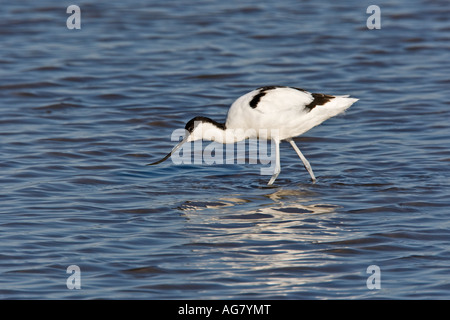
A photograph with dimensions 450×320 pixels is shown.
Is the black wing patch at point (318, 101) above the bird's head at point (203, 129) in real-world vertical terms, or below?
above

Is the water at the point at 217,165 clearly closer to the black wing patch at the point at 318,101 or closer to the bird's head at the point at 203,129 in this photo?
the bird's head at the point at 203,129

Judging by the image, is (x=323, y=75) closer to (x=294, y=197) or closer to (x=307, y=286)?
(x=294, y=197)

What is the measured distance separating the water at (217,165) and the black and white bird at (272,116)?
17.5 inches

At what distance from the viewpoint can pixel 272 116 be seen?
24.9 feet

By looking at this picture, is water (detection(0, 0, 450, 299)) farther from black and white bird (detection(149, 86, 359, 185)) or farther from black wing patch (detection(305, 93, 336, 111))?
black wing patch (detection(305, 93, 336, 111))

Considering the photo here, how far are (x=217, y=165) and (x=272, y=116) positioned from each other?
1.15 m

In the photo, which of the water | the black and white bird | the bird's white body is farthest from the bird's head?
the water

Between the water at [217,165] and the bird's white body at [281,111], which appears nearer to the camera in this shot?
the water at [217,165]

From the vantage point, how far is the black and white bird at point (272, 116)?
25.0 feet

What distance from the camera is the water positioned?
5625 millimetres

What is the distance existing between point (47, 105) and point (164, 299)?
5.76 m

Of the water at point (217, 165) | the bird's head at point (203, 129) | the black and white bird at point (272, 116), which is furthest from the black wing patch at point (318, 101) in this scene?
the bird's head at point (203, 129)

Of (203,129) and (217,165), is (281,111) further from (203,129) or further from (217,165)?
(217,165)

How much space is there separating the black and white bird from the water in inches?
17.5
